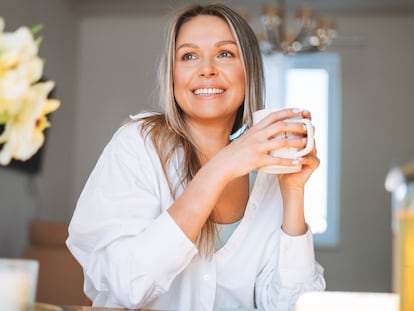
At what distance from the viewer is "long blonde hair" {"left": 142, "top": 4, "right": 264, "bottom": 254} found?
1.37 m

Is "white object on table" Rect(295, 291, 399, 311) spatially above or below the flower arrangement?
below

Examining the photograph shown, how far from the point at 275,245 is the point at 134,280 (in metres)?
0.37

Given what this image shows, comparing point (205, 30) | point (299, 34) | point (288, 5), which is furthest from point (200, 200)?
point (288, 5)

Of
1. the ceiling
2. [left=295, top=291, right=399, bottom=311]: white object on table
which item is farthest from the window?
[left=295, top=291, right=399, bottom=311]: white object on table

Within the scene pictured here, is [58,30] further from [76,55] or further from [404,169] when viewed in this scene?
[404,169]

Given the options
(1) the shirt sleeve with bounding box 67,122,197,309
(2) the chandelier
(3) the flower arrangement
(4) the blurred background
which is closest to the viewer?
(3) the flower arrangement

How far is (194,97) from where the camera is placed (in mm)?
1410

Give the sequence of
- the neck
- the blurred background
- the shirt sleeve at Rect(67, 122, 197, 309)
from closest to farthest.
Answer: the shirt sleeve at Rect(67, 122, 197, 309) → the neck → the blurred background

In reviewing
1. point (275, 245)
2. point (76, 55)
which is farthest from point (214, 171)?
point (76, 55)

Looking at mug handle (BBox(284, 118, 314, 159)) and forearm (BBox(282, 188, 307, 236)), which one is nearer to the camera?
mug handle (BBox(284, 118, 314, 159))

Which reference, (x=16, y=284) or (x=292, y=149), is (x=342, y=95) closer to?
(x=292, y=149)

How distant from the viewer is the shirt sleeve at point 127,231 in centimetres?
108

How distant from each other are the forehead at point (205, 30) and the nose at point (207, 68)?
0.19 feet

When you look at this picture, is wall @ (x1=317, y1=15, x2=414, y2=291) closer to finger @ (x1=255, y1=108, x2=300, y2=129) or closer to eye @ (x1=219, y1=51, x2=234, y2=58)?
eye @ (x1=219, y1=51, x2=234, y2=58)
